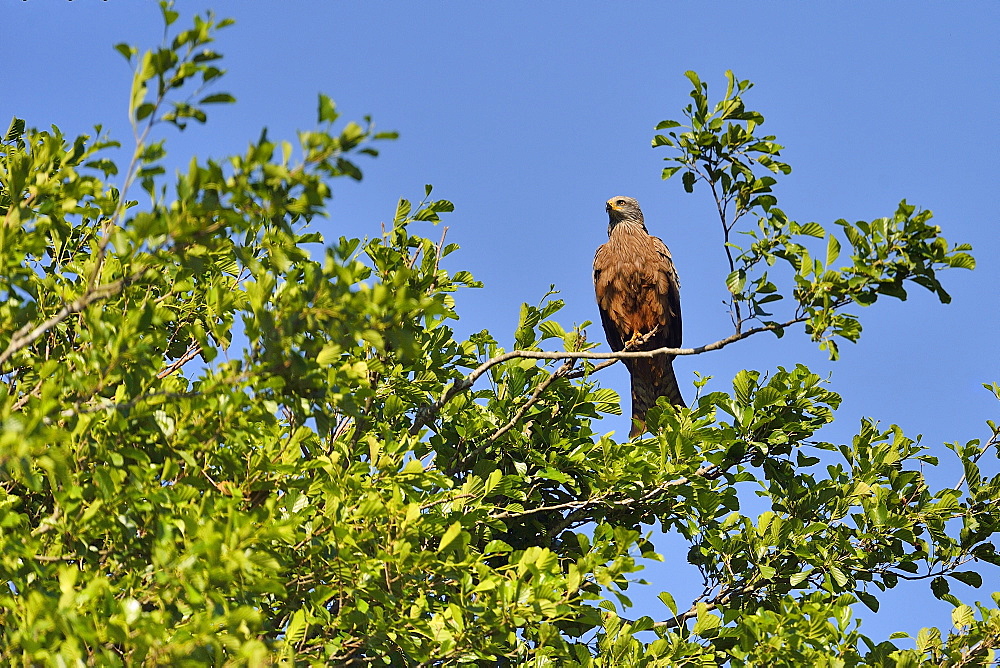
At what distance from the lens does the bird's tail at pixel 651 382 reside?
7547mm

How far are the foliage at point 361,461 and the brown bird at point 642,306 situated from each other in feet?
7.17

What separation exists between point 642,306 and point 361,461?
4.26 meters

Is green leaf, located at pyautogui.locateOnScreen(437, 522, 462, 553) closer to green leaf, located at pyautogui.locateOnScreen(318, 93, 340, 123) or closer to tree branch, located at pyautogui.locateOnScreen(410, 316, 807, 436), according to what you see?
tree branch, located at pyautogui.locateOnScreen(410, 316, 807, 436)

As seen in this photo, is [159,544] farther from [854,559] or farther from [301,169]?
[854,559]

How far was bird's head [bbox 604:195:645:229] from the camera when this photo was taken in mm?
8977

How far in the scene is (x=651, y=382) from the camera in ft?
24.9

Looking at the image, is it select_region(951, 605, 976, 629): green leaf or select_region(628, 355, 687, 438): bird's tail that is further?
select_region(628, 355, 687, 438): bird's tail

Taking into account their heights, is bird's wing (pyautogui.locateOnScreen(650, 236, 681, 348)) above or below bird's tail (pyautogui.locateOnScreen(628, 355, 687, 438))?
above

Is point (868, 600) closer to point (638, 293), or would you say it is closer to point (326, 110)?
point (638, 293)

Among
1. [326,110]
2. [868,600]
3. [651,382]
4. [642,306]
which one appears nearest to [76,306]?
[326,110]

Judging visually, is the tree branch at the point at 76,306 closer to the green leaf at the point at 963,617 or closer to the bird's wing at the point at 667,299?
the green leaf at the point at 963,617

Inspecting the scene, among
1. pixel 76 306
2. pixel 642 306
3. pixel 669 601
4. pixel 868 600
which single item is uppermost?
pixel 642 306

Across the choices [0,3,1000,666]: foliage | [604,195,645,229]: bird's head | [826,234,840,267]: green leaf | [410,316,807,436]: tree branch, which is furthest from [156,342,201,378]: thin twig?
[604,195,645,229]: bird's head

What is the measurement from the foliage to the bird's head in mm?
3823
